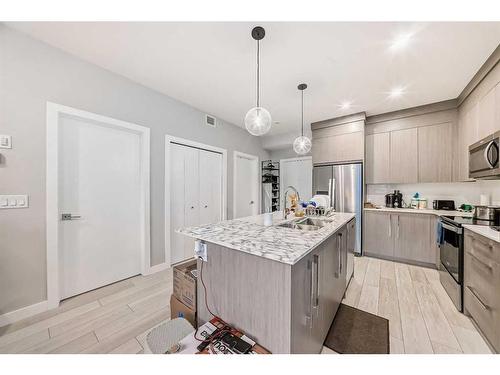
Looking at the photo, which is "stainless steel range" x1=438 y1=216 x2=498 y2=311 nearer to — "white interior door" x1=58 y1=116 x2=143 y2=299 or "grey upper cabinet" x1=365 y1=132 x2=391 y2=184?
"grey upper cabinet" x1=365 y1=132 x2=391 y2=184

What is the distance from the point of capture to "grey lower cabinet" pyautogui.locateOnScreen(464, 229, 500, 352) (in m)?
1.44

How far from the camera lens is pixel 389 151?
3.51 m

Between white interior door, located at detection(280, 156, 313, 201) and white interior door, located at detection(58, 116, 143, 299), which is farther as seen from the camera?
Answer: white interior door, located at detection(280, 156, 313, 201)

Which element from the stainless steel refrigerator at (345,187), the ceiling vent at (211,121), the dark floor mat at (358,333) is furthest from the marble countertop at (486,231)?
the ceiling vent at (211,121)

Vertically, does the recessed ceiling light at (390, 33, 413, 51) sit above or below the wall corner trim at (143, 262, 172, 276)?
above

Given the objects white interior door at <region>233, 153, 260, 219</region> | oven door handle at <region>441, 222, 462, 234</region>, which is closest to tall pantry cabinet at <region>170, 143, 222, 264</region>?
white interior door at <region>233, 153, 260, 219</region>

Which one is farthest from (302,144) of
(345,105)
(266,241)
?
(266,241)

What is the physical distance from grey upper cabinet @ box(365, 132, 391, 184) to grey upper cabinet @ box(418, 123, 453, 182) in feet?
1.45

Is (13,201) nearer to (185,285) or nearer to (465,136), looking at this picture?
(185,285)

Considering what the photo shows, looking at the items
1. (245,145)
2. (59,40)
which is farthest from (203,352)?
(245,145)

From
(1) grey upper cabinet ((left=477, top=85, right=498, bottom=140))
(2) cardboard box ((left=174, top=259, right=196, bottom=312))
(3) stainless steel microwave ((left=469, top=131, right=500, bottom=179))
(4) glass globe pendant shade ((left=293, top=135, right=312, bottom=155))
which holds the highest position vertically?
(1) grey upper cabinet ((left=477, top=85, right=498, bottom=140))

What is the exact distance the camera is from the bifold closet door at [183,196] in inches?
121
